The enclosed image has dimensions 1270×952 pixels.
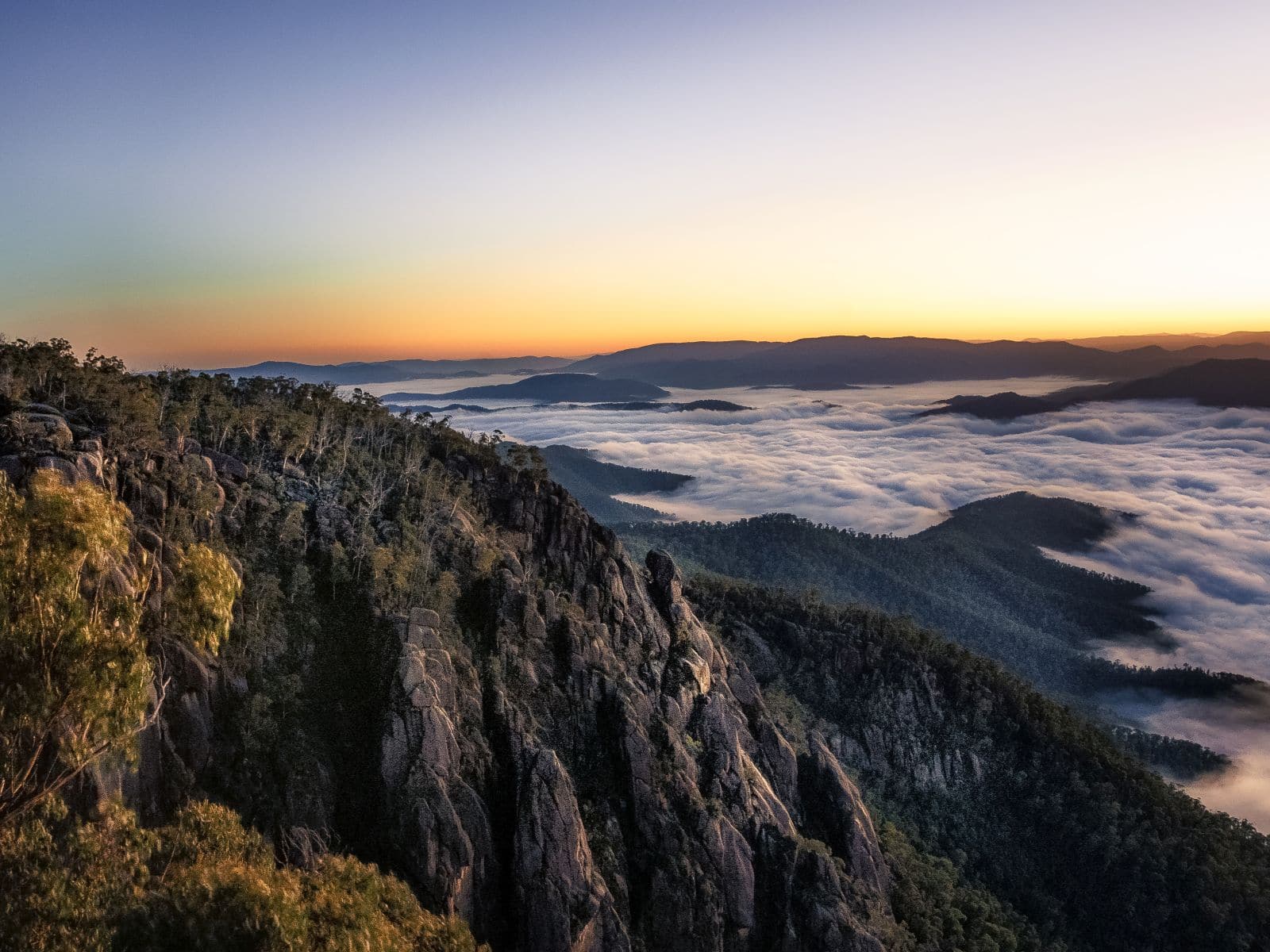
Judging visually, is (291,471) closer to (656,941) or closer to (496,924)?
(496,924)

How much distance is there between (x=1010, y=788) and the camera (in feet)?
405

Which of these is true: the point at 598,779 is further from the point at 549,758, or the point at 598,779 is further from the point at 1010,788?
the point at 1010,788

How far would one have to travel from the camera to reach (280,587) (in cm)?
6088

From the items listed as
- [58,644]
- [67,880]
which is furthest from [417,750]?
[58,644]

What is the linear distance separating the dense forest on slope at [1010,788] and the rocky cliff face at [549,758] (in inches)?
1185

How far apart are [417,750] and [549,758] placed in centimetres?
1163

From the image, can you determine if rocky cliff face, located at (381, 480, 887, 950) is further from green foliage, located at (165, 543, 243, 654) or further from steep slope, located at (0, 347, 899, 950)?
green foliage, located at (165, 543, 243, 654)

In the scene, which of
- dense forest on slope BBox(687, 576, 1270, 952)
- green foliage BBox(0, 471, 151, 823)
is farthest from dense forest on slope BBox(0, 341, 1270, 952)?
dense forest on slope BBox(687, 576, 1270, 952)

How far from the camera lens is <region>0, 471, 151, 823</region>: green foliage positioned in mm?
17266

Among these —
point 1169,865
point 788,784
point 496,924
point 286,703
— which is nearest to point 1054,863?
point 1169,865

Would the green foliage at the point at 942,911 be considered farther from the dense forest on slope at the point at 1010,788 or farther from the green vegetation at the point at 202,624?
the green vegetation at the point at 202,624

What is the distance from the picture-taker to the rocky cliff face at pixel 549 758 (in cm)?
5088

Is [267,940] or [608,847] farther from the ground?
[267,940]

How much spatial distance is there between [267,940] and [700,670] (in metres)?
74.1
